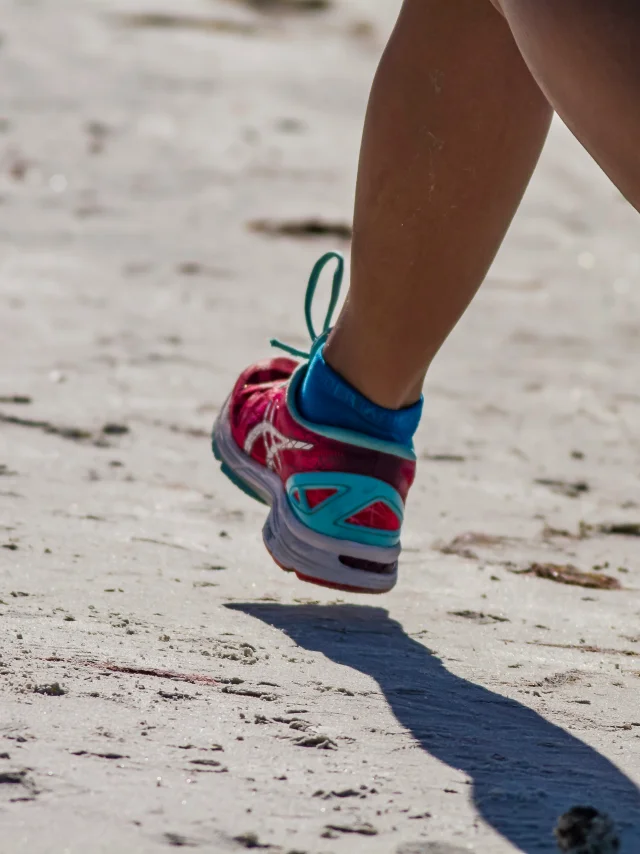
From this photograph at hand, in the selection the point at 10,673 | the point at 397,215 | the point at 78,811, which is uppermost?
the point at 397,215

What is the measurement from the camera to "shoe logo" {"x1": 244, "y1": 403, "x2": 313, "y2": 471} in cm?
186

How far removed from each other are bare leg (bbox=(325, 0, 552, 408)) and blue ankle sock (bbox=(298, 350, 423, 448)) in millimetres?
67

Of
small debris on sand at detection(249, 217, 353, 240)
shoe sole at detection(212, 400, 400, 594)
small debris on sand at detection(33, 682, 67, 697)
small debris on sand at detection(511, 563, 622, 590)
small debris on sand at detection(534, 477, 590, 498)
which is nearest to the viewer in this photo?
small debris on sand at detection(33, 682, 67, 697)

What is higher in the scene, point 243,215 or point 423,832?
point 423,832

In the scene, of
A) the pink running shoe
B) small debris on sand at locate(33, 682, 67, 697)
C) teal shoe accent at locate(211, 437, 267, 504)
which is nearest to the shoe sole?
the pink running shoe

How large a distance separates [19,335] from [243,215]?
1.56 m

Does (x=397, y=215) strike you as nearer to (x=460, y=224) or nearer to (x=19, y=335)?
(x=460, y=224)

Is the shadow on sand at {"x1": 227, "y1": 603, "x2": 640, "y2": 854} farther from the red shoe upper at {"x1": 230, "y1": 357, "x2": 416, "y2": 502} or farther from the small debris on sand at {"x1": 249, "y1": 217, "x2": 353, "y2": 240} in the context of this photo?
the small debris on sand at {"x1": 249, "y1": 217, "x2": 353, "y2": 240}

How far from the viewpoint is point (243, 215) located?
4375mm

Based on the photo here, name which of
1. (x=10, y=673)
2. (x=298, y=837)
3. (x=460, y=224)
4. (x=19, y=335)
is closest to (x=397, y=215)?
(x=460, y=224)

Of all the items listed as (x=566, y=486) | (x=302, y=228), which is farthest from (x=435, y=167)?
(x=302, y=228)

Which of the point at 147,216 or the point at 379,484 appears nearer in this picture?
the point at 379,484

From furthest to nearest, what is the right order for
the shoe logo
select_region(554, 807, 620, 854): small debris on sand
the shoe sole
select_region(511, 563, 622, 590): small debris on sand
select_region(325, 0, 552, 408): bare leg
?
1. select_region(511, 563, 622, 590): small debris on sand
2. the shoe logo
3. the shoe sole
4. select_region(325, 0, 552, 408): bare leg
5. select_region(554, 807, 620, 854): small debris on sand

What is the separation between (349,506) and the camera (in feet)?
5.86
